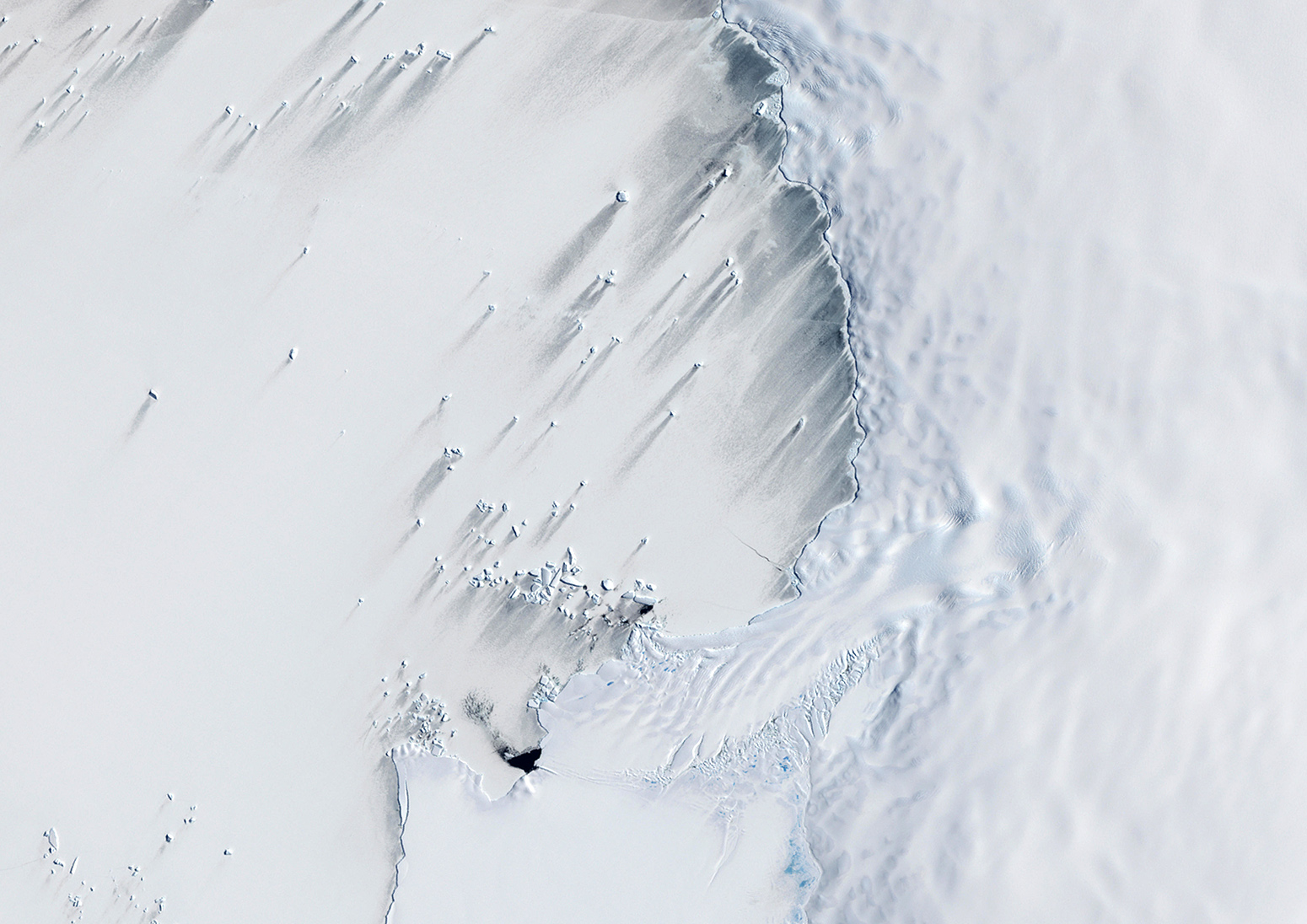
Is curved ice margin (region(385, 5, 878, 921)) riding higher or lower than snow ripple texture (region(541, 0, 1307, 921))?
lower

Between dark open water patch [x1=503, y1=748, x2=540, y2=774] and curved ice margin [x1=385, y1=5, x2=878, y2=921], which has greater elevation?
curved ice margin [x1=385, y1=5, x2=878, y2=921]

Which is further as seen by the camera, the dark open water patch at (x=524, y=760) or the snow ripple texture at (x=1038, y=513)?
the dark open water patch at (x=524, y=760)

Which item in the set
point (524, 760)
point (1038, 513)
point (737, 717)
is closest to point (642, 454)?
point (737, 717)

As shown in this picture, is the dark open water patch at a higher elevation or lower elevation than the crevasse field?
lower

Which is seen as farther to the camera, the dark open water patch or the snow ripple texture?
the dark open water patch

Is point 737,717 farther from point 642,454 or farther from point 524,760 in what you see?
point 642,454

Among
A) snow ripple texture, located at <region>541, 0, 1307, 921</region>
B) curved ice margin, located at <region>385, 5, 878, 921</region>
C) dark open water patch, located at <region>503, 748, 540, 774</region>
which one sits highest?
snow ripple texture, located at <region>541, 0, 1307, 921</region>

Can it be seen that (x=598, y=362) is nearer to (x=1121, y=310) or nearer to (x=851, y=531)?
(x=851, y=531)

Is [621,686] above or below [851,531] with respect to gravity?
below

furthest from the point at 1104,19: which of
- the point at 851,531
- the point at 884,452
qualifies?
the point at 851,531
